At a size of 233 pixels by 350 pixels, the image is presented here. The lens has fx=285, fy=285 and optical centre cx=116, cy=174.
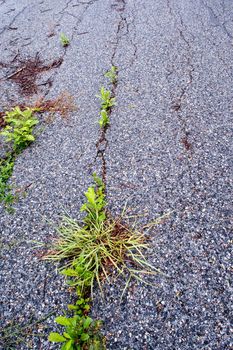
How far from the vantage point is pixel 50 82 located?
145 inches

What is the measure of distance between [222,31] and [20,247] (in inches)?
157

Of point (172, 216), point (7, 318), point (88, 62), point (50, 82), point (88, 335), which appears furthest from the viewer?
point (88, 62)

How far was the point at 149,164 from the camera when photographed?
8.18 feet

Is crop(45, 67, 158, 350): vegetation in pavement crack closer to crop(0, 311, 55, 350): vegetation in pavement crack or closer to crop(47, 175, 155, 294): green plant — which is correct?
crop(47, 175, 155, 294): green plant

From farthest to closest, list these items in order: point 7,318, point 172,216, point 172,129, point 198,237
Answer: point 172,129
point 172,216
point 198,237
point 7,318

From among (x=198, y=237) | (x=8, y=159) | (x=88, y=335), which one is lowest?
(x=198, y=237)

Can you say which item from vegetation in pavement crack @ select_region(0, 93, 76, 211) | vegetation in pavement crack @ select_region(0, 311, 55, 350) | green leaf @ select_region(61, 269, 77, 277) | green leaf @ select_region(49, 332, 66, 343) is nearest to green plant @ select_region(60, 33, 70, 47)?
vegetation in pavement crack @ select_region(0, 93, 76, 211)

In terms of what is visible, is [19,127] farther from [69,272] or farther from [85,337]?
[85,337]

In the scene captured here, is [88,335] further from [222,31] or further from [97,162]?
[222,31]

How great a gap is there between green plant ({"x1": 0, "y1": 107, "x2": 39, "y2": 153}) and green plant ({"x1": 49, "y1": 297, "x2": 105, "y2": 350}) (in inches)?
69.6

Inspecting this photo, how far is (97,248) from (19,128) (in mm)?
1762

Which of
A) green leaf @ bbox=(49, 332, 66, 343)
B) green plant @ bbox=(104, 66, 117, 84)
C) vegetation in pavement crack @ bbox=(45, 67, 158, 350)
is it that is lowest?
vegetation in pavement crack @ bbox=(45, 67, 158, 350)

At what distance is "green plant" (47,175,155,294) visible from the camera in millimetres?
1814

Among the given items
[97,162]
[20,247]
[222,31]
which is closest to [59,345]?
[20,247]
